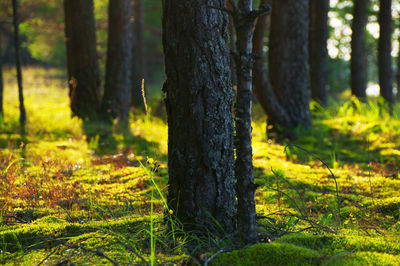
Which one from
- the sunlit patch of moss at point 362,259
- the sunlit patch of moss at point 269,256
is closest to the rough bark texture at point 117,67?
the sunlit patch of moss at point 269,256

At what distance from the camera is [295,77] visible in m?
8.32

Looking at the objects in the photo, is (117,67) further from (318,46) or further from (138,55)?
(318,46)

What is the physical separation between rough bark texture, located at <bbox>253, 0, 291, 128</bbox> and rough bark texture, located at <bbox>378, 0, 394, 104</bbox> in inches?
161

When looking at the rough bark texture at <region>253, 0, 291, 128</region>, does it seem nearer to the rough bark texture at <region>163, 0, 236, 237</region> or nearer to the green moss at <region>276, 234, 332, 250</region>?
the rough bark texture at <region>163, 0, 236, 237</region>

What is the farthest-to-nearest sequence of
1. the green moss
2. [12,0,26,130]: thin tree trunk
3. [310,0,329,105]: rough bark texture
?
[310,0,329,105]: rough bark texture
[12,0,26,130]: thin tree trunk
the green moss

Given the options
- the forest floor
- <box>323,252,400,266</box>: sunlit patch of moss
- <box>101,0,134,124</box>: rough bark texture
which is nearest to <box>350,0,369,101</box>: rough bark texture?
the forest floor

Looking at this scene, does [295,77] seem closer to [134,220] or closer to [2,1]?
[134,220]

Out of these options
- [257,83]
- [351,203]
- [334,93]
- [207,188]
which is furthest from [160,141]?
[334,93]

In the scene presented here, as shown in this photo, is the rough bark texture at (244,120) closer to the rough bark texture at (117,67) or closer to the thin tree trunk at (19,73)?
the thin tree trunk at (19,73)

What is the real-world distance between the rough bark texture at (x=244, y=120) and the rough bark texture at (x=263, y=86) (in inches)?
188

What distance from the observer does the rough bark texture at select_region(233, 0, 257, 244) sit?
98.0 inches

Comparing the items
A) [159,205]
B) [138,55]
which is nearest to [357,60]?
[138,55]

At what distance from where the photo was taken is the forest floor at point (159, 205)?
8.51 feet

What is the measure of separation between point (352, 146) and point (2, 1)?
15393 mm
